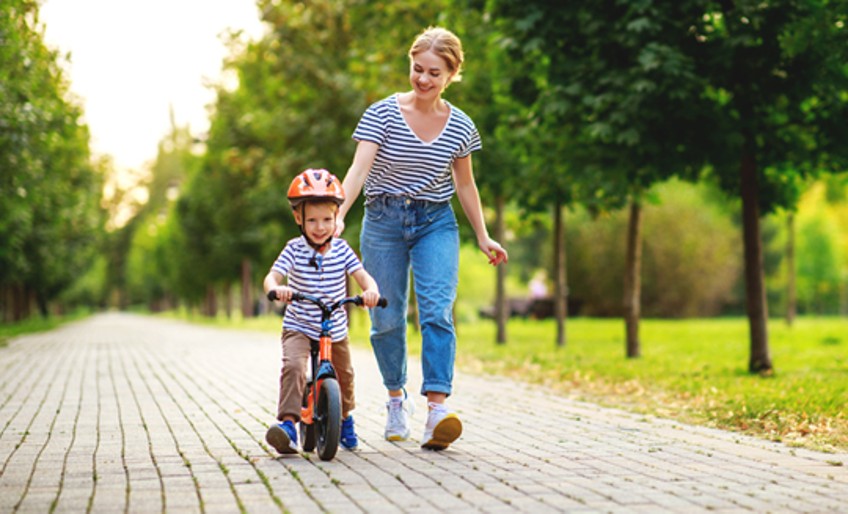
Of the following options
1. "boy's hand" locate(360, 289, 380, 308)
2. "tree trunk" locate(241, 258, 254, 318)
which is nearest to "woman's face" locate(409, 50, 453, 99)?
"boy's hand" locate(360, 289, 380, 308)

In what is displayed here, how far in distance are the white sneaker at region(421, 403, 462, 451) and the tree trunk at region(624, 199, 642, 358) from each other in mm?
9796

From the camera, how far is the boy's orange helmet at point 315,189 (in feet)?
18.3

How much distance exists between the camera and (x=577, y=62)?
10906mm

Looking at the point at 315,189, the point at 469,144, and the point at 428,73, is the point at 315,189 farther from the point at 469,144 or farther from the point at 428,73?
the point at 469,144

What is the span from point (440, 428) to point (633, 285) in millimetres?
10138

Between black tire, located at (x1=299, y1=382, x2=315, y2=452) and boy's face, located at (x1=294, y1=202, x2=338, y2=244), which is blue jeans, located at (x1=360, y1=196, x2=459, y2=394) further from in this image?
black tire, located at (x1=299, y1=382, x2=315, y2=452)

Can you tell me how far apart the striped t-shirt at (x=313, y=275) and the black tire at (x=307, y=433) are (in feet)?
1.05

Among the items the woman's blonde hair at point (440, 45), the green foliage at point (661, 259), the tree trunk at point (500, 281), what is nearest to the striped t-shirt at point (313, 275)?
the woman's blonde hair at point (440, 45)

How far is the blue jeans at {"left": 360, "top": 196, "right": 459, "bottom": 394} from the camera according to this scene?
6.04m

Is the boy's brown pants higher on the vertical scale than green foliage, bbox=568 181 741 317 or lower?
lower

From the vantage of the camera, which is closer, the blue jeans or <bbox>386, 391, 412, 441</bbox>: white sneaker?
the blue jeans

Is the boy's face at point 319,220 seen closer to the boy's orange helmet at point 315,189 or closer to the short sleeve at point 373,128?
the boy's orange helmet at point 315,189

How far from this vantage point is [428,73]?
5.88m

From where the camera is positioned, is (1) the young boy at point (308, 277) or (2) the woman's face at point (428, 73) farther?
(2) the woman's face at point (428, 73)
